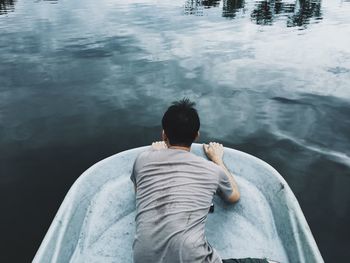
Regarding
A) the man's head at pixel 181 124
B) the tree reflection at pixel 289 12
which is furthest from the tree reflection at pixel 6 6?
the man's head at pixel 181 124

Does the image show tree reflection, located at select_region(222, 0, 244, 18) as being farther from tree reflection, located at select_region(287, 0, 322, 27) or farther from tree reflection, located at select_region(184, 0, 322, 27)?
tree reflection, located at select_region(287, 0, 322, 27)

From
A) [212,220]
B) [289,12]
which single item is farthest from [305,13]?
[212,220]

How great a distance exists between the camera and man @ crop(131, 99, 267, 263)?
2146 millimetres

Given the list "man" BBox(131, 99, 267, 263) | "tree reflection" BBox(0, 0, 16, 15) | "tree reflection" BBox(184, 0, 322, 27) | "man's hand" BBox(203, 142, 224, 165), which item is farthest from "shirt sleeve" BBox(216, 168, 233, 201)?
"tree reflection" BBox(0, 0, 16, 15)

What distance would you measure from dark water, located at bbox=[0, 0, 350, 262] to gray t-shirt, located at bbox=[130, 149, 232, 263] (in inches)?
97.9

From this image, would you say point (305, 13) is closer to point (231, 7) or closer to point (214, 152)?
point (231, 7)

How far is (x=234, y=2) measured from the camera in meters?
21.9

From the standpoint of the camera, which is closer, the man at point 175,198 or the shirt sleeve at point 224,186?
the man at point 175,198

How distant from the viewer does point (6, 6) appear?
20438 mm

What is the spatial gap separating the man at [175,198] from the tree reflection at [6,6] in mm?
19347

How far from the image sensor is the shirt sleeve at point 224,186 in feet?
9.12

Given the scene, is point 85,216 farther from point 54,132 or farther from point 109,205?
point 54,132

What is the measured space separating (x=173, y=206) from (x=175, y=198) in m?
0.06

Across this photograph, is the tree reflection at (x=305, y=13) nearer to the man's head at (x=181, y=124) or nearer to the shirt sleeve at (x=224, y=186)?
the shirt sleeve at (x=224, y=186)
